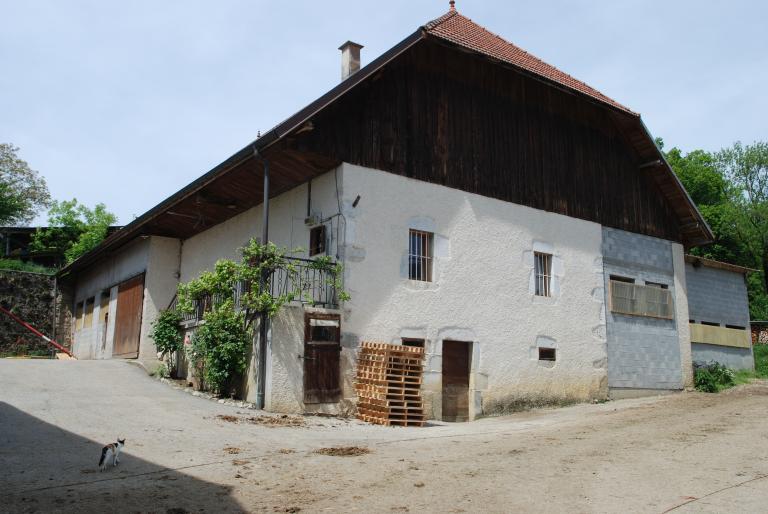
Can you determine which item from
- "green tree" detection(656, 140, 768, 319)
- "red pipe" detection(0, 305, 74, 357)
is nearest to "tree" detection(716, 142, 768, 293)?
"green tree" detection(656, 140, 768, 319)

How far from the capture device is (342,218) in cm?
1320

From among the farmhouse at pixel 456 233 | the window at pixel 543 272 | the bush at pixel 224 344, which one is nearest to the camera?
the bush at pixel 224 344

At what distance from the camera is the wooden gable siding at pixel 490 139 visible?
45.0 feet

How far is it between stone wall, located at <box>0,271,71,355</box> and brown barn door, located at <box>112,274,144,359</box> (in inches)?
260

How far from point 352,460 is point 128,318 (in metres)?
13.8

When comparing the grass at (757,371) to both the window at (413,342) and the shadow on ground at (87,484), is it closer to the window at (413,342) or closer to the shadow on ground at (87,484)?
the window at (413,342)

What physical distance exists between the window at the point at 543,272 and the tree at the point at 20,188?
113 feet

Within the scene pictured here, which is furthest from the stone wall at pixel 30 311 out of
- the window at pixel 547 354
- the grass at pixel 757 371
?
the grass at pixel 757 371

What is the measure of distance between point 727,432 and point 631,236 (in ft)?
29.9

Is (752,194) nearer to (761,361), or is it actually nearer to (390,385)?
(761,361)

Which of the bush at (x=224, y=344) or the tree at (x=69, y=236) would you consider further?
the tree at (x=69, y=236)

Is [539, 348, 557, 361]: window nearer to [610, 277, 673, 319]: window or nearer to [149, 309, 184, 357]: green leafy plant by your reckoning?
[610, 277, 673, 319]: window

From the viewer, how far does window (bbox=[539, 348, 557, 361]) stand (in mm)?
16062

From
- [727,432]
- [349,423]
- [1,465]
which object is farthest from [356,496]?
[727,432]
